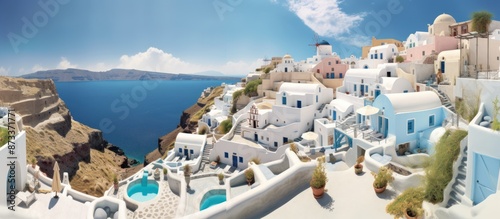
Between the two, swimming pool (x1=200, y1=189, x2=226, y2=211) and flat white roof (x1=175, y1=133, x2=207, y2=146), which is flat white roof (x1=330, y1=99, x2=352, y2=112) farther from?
swimming pool (x1=200, y1=189, x2=226, y2=211)

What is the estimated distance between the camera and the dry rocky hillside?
3922cm

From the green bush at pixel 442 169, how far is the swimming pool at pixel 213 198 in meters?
10.6

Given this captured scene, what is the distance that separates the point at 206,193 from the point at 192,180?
14.6 ft

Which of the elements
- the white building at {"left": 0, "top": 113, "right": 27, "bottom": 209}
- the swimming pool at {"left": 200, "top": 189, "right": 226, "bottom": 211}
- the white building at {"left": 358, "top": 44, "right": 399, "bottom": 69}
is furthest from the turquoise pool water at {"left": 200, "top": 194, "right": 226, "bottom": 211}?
the white building at {"left": 358, "top": 44, "right": 399, "bottom": 69}

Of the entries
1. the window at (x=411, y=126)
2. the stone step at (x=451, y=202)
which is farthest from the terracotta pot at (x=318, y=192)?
the window at (x=411, y=126)

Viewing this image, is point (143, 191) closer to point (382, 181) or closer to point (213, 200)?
point (213, 200)

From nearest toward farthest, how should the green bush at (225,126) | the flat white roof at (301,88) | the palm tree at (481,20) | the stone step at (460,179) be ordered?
the stone step at (460,179), the palm tree at (481,20), the flat white roof at (301,88), the green bush at (225,126)

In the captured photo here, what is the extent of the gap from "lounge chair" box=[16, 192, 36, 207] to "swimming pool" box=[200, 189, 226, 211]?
7514 millimetres

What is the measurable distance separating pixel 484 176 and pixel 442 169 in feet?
3.76

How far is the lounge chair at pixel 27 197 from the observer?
42.6ft

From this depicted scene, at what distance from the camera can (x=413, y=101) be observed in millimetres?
19031

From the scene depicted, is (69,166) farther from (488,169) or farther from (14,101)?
(488,169)

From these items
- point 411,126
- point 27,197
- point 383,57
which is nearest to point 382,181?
point 411,126

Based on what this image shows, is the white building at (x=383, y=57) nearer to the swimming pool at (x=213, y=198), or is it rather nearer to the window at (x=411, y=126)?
the window at (x=411, y=126)
